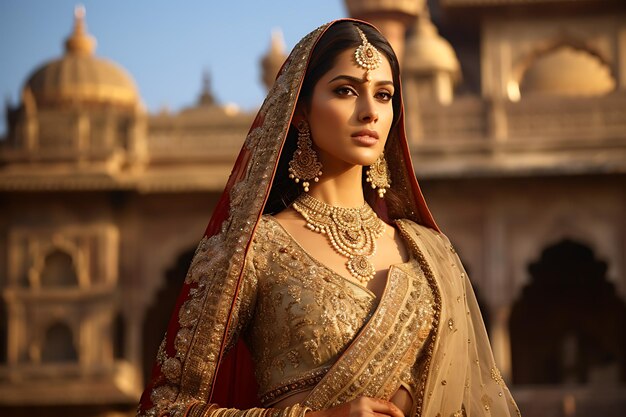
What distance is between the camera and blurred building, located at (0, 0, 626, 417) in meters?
17.5

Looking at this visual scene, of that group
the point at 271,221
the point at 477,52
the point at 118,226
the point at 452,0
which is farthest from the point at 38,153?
the point at 271,221

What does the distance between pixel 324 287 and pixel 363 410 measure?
1.04ft

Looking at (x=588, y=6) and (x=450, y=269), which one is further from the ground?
(x=588, y=6)

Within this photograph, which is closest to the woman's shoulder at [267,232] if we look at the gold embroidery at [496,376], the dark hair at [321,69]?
the dark hair at [321,69]

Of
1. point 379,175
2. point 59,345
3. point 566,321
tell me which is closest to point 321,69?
point 379,175

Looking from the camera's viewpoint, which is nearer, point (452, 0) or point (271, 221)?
point (271, 221)

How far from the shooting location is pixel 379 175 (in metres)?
3.81

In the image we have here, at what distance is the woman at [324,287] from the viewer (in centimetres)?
349

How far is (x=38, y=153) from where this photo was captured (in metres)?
18.3

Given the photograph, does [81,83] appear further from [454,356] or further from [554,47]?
[454,356]

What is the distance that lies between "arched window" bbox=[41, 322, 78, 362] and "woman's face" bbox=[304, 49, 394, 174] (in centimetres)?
1470

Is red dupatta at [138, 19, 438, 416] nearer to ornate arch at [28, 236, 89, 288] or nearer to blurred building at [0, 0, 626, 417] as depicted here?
blurred building at [0, 0, 626, 417]

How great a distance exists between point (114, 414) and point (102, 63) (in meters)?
5.06

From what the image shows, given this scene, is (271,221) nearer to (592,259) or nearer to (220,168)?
(220,168)
